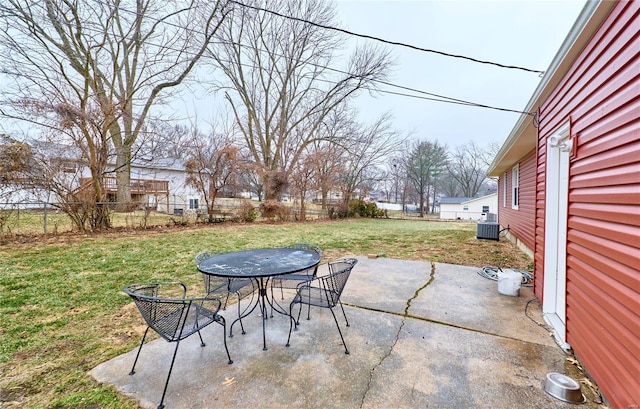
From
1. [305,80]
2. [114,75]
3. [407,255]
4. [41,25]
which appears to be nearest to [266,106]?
[305,80]

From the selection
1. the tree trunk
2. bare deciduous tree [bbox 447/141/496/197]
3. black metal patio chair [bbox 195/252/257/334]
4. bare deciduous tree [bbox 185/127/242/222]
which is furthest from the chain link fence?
bare deciduous tree [bbox 447/141/496/197]

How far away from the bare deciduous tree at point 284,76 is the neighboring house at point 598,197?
1198 cm

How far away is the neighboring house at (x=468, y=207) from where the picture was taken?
25756 mm

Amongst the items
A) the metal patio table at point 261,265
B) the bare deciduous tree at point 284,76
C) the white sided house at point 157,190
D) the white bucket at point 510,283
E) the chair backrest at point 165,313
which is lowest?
the white bucket at point 510,283

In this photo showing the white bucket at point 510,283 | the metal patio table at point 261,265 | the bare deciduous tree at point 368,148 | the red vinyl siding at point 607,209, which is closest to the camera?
the red vinyl siding at point 607,209

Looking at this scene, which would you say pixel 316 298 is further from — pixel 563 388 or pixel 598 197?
pixel 598 197

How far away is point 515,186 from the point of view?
8219 millimetres

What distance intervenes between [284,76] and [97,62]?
9085mm

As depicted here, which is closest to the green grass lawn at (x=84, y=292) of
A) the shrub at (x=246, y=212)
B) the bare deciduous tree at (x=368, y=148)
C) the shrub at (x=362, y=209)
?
the shrub at (x=246, y=212)

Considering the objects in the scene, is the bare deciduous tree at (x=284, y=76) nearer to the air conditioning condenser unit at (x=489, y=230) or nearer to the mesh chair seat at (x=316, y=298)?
the air conditioning condenser unit at (x=489, y=230)

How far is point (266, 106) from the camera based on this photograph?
1603 centimetres

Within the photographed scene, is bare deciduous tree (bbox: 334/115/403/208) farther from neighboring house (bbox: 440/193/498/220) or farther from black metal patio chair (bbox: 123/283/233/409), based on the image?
black metal patio chair (bbox: 123/283/233/409)

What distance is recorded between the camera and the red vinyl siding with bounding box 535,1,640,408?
4.69ft

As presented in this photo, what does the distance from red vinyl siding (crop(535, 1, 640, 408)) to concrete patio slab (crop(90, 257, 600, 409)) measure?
13.7 inches
